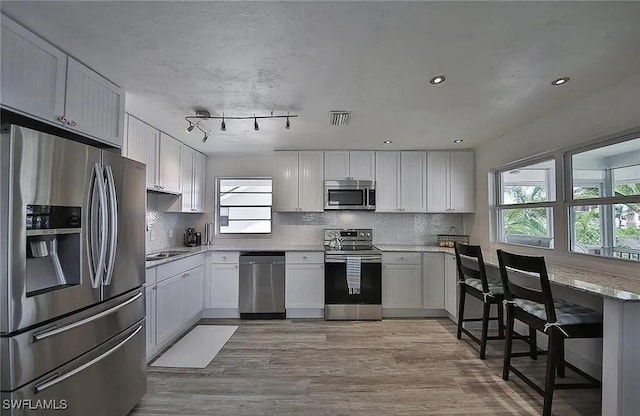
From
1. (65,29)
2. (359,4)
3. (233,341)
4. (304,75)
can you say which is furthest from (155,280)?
(359,4)

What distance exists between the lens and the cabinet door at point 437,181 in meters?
4.54

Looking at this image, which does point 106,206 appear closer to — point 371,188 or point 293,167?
point 293,167

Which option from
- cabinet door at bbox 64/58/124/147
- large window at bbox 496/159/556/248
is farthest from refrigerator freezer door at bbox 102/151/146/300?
large window at bbox 496/159/556/248

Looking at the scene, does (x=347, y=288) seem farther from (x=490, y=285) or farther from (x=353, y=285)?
(x=490, y=285)

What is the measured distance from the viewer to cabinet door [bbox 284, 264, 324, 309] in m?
4.17

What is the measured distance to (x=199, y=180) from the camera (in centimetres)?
466

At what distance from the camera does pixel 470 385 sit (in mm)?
2506

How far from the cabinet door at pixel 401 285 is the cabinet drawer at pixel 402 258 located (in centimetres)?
5

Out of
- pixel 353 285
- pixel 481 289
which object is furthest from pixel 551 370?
pixel 353 285

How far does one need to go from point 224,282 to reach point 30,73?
3.10m

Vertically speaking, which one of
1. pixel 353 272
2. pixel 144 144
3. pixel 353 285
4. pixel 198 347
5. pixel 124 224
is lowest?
pixel 198 347

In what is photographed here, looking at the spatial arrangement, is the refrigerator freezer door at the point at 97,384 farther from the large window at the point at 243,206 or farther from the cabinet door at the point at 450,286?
the cabinet door at the point at 450,286

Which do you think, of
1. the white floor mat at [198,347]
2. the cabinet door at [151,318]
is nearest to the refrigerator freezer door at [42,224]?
the cabinet door at [151,318]

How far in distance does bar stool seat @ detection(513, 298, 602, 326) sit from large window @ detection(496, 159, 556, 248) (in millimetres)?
1056
